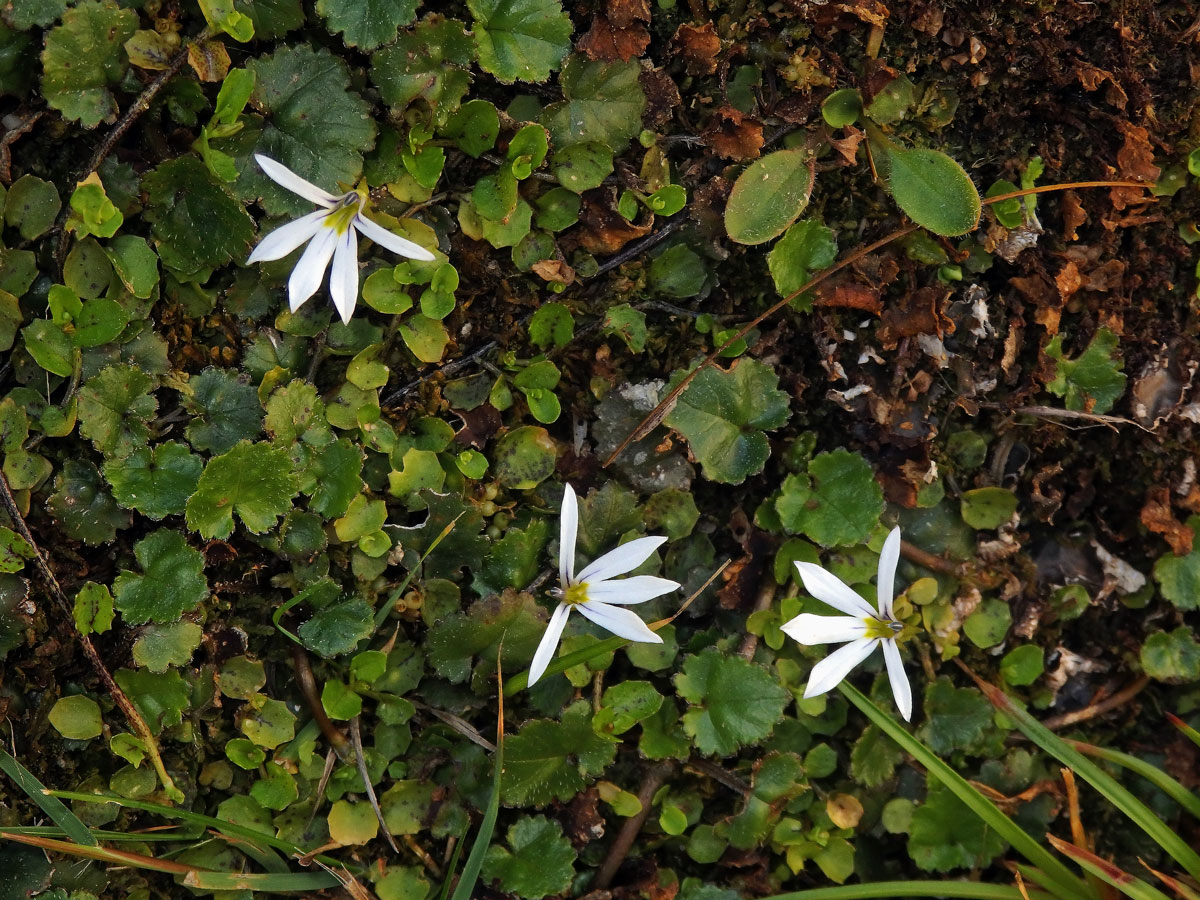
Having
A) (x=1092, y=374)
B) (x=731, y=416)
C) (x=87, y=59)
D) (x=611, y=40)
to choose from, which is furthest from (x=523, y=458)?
(x=1092, y=374)

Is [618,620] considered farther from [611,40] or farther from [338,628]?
[611,40]

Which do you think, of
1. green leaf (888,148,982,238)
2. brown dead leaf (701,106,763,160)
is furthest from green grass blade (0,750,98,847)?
green leaf (888,148,982,238)

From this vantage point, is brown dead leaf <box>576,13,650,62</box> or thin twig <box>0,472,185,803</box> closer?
thin twig <box>0,472,185,803</box>

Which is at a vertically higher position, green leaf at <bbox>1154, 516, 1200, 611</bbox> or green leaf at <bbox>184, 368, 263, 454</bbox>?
green leaf at <bbox>184, 368, 263, 454</bbox>

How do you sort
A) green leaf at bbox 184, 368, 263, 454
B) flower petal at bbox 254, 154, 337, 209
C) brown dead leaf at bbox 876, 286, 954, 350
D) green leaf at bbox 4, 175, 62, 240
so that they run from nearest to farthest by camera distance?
flower petal at bbox 254, 154, 337, 209 < green leaf at bbox 4, 175, 62, 240 < green leaf at bbox 184, 368, 263, 454 < brown dead leaf at bbox 876, 286, 954, 350

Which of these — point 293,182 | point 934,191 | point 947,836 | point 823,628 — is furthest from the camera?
point 947,836

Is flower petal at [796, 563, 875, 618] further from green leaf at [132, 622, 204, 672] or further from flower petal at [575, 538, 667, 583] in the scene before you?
green leaf at [132, 622, 204, 672]

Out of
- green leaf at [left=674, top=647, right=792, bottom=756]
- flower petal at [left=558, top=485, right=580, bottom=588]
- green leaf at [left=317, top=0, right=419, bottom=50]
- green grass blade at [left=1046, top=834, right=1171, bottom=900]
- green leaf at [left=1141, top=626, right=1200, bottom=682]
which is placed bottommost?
green grass blade at [left=1046, top=834, right=1171, bottom=900]
